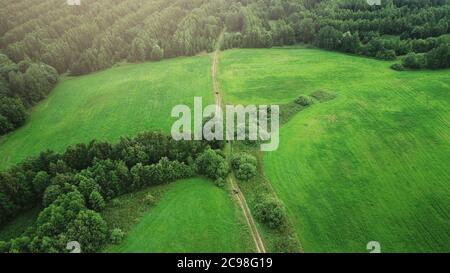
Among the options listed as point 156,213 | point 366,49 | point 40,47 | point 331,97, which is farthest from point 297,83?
point 40,47

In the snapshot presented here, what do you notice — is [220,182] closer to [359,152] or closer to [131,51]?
[359,152]

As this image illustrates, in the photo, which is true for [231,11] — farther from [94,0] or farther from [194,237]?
[194,237]

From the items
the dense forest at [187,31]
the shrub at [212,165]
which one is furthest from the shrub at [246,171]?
the dense forest at [187,31]

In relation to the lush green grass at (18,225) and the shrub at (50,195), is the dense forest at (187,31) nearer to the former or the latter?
the lush green grass at (18,225)

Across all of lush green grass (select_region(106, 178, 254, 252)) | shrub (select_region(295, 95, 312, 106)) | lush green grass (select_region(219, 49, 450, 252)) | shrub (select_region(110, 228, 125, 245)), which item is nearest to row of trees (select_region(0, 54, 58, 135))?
lush green grass (select_region(106, 178, 254, 252))

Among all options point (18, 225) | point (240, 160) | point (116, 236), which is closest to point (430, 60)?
point (240, 160)

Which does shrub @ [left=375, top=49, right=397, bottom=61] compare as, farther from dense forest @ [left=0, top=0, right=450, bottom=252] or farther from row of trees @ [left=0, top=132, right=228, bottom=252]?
row of trees @ [left=0, top=132, right=228, bottom=252]

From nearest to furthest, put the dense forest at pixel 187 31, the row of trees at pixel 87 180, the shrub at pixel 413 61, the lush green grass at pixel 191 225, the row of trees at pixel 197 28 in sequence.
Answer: the row of trees at pixel 87 180 → the lush green grass at pixel 191 225 → the shrub at pixel 413 61 → the dense forest at pixel 187 31 → the row of trees at pixel 197 28
